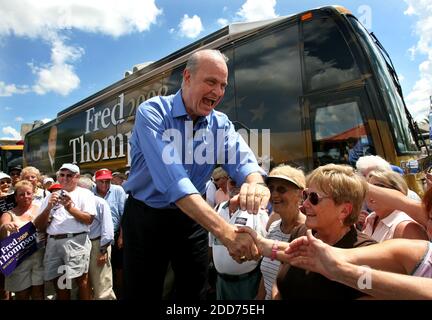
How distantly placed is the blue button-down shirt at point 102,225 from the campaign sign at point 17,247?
0.75m

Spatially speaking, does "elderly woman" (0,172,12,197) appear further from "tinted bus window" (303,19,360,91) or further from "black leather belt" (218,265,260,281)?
"tinted bus window" (303,19,360,91)

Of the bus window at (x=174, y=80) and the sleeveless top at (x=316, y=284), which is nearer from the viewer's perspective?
the sleeveless top at (x=316, y=284)

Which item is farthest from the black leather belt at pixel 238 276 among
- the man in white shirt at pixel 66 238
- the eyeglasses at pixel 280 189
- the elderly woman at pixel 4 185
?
the elderly woman at pixel 4 185

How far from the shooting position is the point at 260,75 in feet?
16.0

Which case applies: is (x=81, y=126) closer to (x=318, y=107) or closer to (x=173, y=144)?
(x=318, y=107)

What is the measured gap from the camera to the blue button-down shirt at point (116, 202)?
536 cm

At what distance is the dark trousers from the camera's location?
176 centimetres

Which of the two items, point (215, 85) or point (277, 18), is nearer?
point (215, 85)

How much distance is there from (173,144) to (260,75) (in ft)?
11.6

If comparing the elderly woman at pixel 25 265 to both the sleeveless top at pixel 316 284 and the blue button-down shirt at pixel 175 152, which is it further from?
the sleeveless top at pixel 316 284

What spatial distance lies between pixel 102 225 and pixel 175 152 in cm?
346

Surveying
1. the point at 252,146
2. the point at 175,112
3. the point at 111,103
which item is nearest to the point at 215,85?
the point at 175,112
